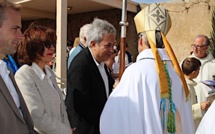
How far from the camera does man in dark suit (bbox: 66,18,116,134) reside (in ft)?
10.3

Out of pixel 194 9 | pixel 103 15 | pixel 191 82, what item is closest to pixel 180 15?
pixel 194 9

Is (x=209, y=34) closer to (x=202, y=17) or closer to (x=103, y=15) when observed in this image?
(x=202, y=17)

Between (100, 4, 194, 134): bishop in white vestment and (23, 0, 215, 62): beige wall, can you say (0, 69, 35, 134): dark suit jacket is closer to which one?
(100, 4, 194, 134): bishop in white vestment

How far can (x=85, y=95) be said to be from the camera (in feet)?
10.2

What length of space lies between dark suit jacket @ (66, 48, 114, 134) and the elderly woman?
0.23 m

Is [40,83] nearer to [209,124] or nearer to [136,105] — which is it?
[136,105]

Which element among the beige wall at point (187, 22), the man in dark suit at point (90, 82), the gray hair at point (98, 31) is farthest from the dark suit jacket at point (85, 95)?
the beige wall at point (187, 22)

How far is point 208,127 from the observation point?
2.60 m

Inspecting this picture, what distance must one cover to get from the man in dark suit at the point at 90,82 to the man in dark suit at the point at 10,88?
2.83ft

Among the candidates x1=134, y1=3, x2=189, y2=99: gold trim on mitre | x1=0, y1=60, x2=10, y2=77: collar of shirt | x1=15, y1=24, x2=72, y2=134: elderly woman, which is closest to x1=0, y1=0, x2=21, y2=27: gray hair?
x1=0, y1=60, x2=10, y2=77: collar of shirt

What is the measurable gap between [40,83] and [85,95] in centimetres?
52

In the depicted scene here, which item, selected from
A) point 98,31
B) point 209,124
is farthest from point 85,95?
point 209,124

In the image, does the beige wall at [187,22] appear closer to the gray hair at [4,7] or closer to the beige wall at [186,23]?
the beige wall at [186,23]

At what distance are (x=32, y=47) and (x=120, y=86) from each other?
73 centimetres
